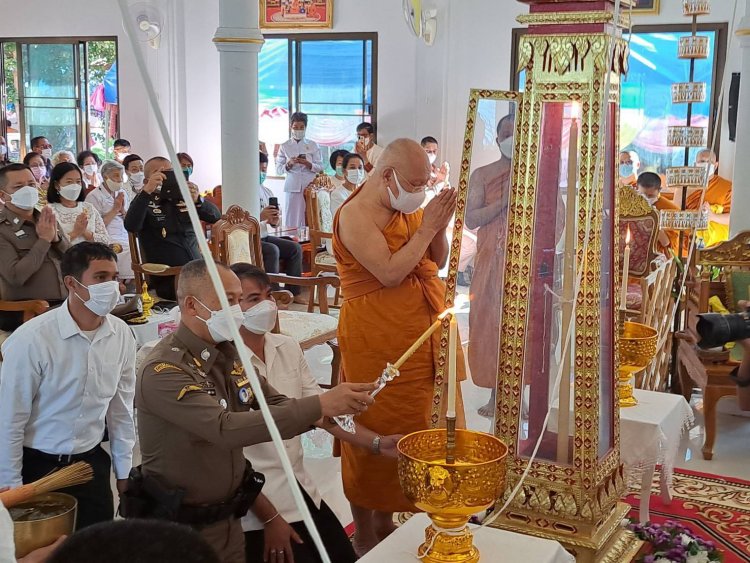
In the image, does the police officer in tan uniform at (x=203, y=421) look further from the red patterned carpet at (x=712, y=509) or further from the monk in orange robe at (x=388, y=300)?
the red patterned carpet at (x=712, y=509)

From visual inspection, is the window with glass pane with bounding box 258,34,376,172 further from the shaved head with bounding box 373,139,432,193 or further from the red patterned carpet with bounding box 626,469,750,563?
the shaved head with bounding box 373,139,432,193

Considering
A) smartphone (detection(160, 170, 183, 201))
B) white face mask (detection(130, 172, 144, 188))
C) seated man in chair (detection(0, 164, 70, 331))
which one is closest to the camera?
seated man in chair (detection(0, 164, 70, 331))

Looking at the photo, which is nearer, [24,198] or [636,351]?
[636,351]

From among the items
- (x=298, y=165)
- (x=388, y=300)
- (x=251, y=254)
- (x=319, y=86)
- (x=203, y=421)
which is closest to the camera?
(x=203, y=421)

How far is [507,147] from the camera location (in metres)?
2.46

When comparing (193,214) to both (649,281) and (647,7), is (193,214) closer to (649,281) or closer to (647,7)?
(649,281)

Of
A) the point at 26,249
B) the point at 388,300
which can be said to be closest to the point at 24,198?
the point at 26,249

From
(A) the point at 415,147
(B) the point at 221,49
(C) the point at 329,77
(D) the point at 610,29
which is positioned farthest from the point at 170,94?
(D) the point at 610,29

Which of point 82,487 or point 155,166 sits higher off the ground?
point 155,166

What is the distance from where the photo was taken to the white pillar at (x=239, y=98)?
20.2ft

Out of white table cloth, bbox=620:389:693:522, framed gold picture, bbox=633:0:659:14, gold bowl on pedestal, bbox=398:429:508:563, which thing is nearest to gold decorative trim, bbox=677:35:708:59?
white table cloth, bbox=620:389:693:522

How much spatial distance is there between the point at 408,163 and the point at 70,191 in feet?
11.8

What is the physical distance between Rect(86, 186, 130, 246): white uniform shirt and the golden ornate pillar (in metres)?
5.92

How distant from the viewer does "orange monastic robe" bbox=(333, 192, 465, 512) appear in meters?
3.11
